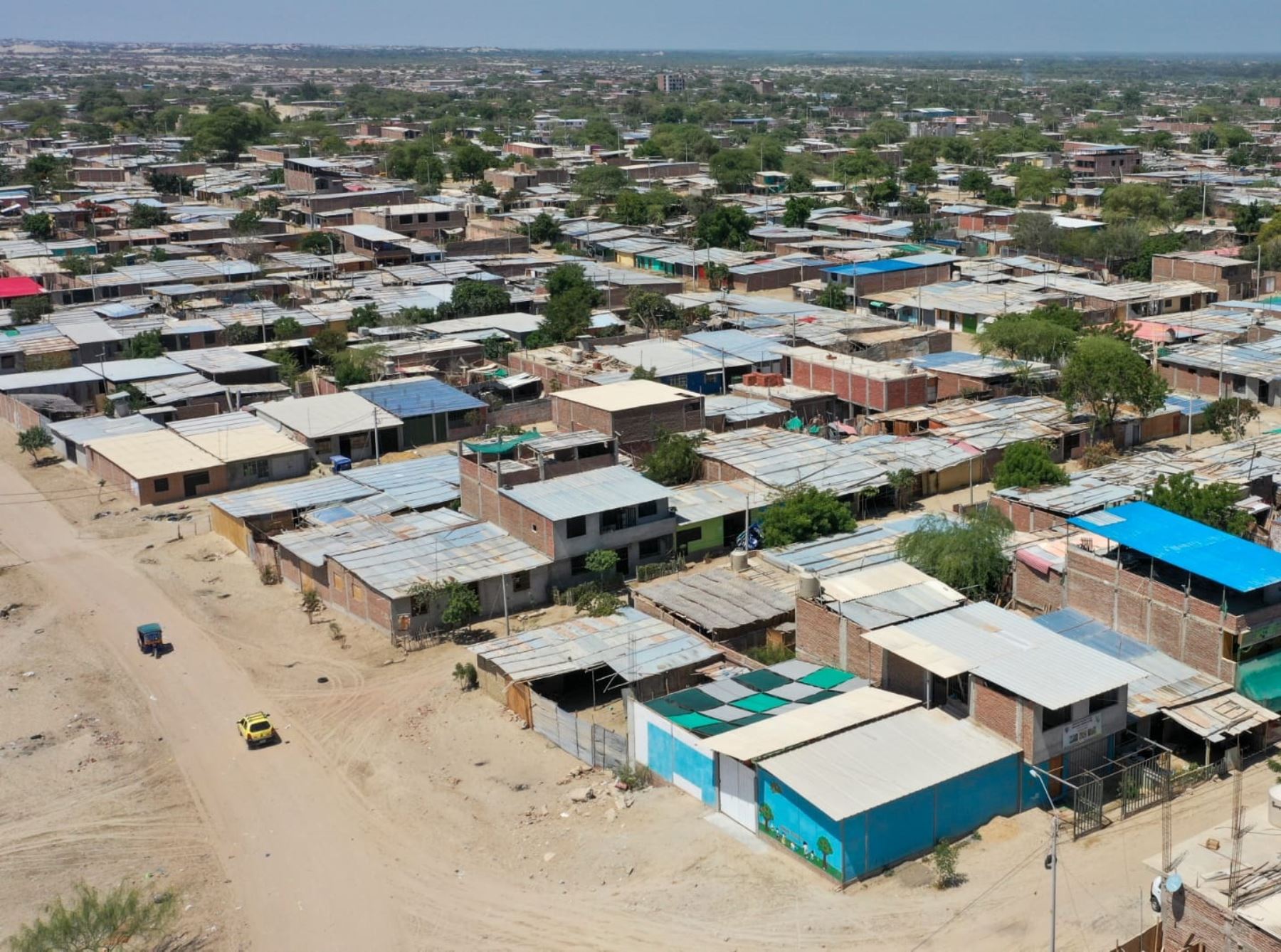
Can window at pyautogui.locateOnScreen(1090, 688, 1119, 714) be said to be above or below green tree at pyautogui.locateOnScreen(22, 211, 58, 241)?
below

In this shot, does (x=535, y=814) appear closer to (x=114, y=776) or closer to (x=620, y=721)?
(x=620, y=721)

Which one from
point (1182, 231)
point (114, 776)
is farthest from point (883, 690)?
point (1182, 231)

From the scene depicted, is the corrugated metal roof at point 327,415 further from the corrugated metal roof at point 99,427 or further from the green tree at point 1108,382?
the green tree at point 1108,382

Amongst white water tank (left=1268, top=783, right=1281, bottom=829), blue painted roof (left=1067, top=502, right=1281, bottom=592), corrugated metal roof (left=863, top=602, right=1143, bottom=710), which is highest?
blue painted roof (left=1067, top=502, right=1281, bottom=592)

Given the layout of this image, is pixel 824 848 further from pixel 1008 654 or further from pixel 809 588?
pixel 809 588

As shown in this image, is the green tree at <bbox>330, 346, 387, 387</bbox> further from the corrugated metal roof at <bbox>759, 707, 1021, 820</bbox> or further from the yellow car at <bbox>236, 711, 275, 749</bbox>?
the corrugated metal roof at <bbox>759, 707, 1021, 820</bbox>

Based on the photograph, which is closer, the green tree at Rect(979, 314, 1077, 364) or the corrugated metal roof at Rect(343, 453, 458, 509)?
the corrugated metal roof at Rect(343, 453, 458, 509)

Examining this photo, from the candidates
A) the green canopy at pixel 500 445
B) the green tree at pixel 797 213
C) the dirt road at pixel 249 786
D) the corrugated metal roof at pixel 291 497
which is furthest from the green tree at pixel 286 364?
the green tree at pixel 797 213

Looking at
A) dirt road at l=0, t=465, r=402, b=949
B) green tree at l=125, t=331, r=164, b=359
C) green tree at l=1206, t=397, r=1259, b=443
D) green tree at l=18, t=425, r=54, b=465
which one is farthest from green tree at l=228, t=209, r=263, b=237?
green tree at l=1206, t=397, r=1259, b=443
